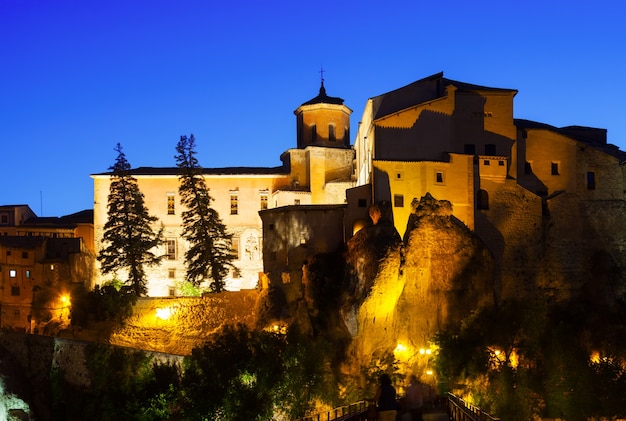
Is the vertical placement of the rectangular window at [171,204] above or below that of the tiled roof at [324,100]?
below

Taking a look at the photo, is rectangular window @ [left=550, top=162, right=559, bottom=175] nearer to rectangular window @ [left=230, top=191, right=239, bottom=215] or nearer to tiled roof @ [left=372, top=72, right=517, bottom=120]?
tiled roof @ [left=372, top=72, right=517, bottom=120]

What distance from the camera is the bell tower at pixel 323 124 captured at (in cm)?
5119

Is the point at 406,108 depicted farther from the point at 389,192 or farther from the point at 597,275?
the point at 597,275

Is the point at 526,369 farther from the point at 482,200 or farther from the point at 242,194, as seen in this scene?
the point at 242,194

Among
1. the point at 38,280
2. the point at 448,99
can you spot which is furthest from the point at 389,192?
the point at 38,280

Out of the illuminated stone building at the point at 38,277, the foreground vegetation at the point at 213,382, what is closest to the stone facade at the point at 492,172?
the foreground vegetation at the point at 213,382

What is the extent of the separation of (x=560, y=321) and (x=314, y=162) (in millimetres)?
15809

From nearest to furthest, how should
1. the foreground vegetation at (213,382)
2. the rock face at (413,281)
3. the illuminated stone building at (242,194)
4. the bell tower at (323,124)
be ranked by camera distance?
the foreground vegetation at (213,382) → the rock face at (413,281) → the illuminated stone building at (242,194) → the bell tower at (323,124)

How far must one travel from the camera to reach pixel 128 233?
152 ft

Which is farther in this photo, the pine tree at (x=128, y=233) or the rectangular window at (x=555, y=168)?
the pine tree at (x=128, y=233)

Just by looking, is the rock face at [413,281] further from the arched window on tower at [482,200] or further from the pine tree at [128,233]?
the pine tree at [128,233]


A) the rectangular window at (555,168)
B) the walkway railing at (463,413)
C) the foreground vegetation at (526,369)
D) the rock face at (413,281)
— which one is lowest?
the foreground vegetation at (526,369)

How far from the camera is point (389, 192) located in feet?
130

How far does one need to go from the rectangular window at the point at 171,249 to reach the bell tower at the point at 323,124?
29.8 ft
